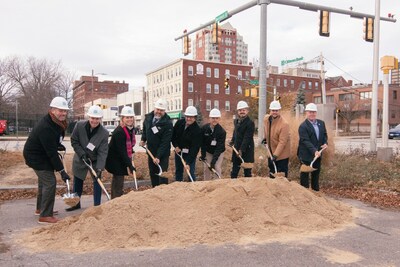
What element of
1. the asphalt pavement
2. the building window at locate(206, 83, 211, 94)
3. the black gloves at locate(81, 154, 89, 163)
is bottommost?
the asphalt pavement

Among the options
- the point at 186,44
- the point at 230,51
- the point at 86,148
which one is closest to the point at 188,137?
the point at 86,148

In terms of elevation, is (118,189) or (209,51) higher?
(209,51)

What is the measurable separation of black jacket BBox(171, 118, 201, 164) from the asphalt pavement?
9.71ft

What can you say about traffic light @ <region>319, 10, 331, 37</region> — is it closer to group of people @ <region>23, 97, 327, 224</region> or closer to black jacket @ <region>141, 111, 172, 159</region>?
group of people @ <region>23, 97, 327, 224</region>

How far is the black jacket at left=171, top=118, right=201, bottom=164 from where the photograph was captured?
24.2 feet

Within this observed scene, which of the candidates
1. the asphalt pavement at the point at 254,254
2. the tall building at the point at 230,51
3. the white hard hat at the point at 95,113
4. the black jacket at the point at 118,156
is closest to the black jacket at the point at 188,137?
the black jacket at the point at 118,156

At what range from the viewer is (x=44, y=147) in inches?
227

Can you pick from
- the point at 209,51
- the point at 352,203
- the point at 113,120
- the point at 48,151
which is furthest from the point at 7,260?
the point at 113,120

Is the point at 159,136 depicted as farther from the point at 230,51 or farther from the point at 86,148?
the point at 230,51

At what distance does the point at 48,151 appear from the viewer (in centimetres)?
577

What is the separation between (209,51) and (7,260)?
61.1 meters

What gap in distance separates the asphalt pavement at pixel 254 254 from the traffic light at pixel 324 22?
10827mm

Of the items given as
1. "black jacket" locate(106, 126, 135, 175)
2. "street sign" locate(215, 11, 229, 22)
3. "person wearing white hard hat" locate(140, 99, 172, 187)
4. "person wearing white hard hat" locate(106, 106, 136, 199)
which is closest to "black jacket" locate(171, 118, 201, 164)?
"person wearing white hard hat" locate(140, 99, 172, 187)

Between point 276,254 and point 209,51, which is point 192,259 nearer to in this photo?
point 276,254
